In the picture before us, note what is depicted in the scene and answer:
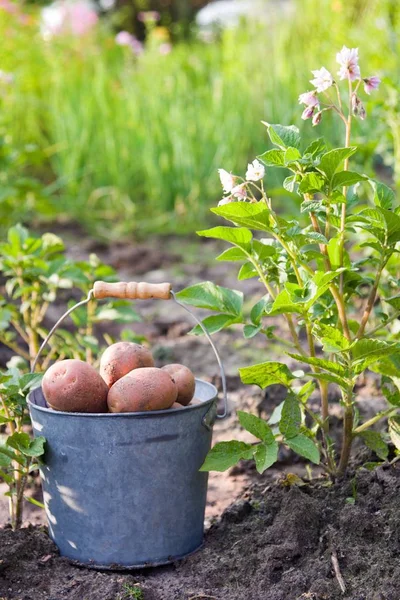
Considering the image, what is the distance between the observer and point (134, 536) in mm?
1844

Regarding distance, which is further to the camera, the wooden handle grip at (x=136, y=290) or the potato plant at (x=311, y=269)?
the wooden handle grip at (x=136, y=290)

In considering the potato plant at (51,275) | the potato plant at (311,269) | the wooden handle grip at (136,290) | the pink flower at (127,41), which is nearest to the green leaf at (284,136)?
the potato plant at (311,269)

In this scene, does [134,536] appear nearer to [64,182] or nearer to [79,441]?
[79,441]

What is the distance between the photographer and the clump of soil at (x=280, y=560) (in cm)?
167

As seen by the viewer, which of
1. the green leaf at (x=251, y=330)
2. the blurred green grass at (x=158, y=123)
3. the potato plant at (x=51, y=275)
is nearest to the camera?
the green leaf at (x=251, y=330)

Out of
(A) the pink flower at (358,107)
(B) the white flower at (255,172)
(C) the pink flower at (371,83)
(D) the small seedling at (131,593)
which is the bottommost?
(D) the small seedling at (131,593)

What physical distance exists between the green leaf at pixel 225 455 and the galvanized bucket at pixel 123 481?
0.04 meters

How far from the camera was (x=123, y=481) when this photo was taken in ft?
5.94

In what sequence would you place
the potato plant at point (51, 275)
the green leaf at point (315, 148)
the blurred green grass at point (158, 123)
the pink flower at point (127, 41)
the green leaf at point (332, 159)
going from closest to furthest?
the green leaf at point (332, 159)
the green leaf at point (315, 148)
the potato plant at point (51, 275)
the blurred green grass at point (158, 123)
the pink flower at point (127, 41)

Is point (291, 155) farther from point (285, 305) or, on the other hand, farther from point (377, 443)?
point (377, 443)

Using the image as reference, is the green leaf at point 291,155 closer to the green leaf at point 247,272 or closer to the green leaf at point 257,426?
the green leaf at point 247,272

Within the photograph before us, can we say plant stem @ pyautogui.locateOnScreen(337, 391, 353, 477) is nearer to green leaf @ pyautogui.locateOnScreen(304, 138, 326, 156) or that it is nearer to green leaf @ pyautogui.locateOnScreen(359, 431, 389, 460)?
green leaf @ pyautogui.locateOnScreen(359, 431, 389, 460)

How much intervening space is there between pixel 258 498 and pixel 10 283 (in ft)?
3.86

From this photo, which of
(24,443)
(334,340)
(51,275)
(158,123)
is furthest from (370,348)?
(158,123)
